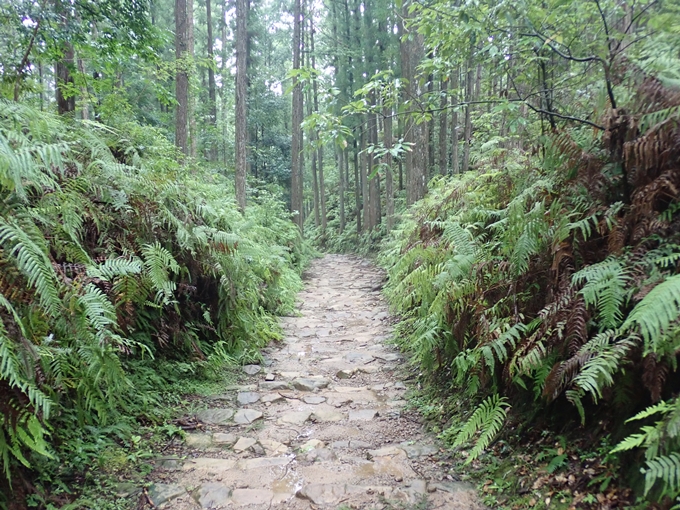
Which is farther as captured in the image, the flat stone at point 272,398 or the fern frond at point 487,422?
the flat stone at point 272,398

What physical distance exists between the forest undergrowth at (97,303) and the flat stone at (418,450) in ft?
6.44

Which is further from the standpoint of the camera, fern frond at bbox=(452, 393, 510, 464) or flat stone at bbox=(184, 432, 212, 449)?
flat stone at bbox=(184, 432, 212, 449)

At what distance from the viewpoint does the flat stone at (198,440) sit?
3.42m

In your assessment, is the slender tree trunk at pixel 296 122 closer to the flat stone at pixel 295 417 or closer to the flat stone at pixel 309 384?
the flat stone at pixel 309 384

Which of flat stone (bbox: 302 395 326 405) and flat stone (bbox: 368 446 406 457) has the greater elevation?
flat stone (bbox: 368 446 406 457)

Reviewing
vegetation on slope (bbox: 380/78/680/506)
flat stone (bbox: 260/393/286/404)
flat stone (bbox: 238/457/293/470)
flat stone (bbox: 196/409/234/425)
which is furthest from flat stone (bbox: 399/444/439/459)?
flat stone (bbox: 196/409/234/425)

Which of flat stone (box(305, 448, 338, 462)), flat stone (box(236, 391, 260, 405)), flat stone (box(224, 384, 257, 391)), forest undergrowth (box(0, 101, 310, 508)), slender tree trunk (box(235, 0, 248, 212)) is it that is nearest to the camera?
forest undergrowth (box(0, 101, 310, 508))

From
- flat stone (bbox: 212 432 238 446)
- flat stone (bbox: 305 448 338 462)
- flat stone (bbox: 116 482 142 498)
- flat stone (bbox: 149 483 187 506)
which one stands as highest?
flat stone (bbox: 116 482 142 498)

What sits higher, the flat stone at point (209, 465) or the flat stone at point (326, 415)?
the flat stone at point (209, 465)

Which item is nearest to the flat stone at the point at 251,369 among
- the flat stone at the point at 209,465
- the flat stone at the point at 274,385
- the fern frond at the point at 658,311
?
the flat stone at the point at 274,385

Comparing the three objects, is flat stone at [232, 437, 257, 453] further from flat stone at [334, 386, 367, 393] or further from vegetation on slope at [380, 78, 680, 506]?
vegetation on slope at [380, 78, 680, 506]

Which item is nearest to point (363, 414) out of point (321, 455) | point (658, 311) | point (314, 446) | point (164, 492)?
point (314, 446)

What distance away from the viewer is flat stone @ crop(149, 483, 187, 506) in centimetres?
268

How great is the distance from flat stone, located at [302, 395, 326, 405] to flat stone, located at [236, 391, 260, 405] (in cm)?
51
